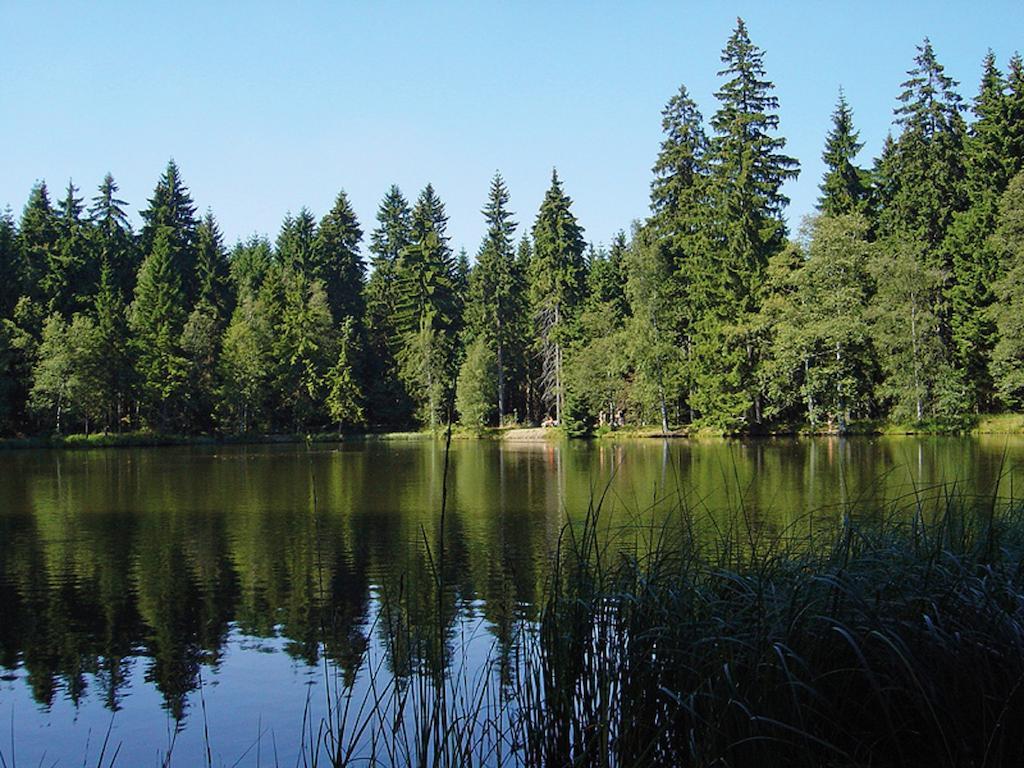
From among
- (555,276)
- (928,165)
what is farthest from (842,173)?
(555,276)

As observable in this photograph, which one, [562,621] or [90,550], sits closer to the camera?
[562,621]

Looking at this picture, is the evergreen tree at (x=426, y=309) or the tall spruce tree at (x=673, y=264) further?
the evergreen tree at (x=426, y=309)

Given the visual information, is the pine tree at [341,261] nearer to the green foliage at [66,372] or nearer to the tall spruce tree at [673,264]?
the green foliage at [66,372]

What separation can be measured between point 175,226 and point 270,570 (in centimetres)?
6728

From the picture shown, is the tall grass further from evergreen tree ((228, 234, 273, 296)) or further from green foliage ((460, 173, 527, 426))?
evergreen tree ((228, 234, 273, 296))

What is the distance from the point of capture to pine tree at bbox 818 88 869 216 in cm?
4950

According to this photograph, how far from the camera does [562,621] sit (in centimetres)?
509

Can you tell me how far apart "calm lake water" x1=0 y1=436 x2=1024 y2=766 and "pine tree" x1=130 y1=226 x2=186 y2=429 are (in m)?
24.6

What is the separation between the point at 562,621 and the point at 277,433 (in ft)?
184

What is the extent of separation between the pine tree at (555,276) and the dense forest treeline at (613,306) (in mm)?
178

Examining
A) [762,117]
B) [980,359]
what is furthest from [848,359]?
[762,117]

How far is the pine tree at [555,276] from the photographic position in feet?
188

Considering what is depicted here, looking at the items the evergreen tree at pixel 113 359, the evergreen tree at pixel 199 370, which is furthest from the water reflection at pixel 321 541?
the evergreen tree at pixel 199 370

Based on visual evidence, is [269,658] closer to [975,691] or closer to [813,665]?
[813,665]
